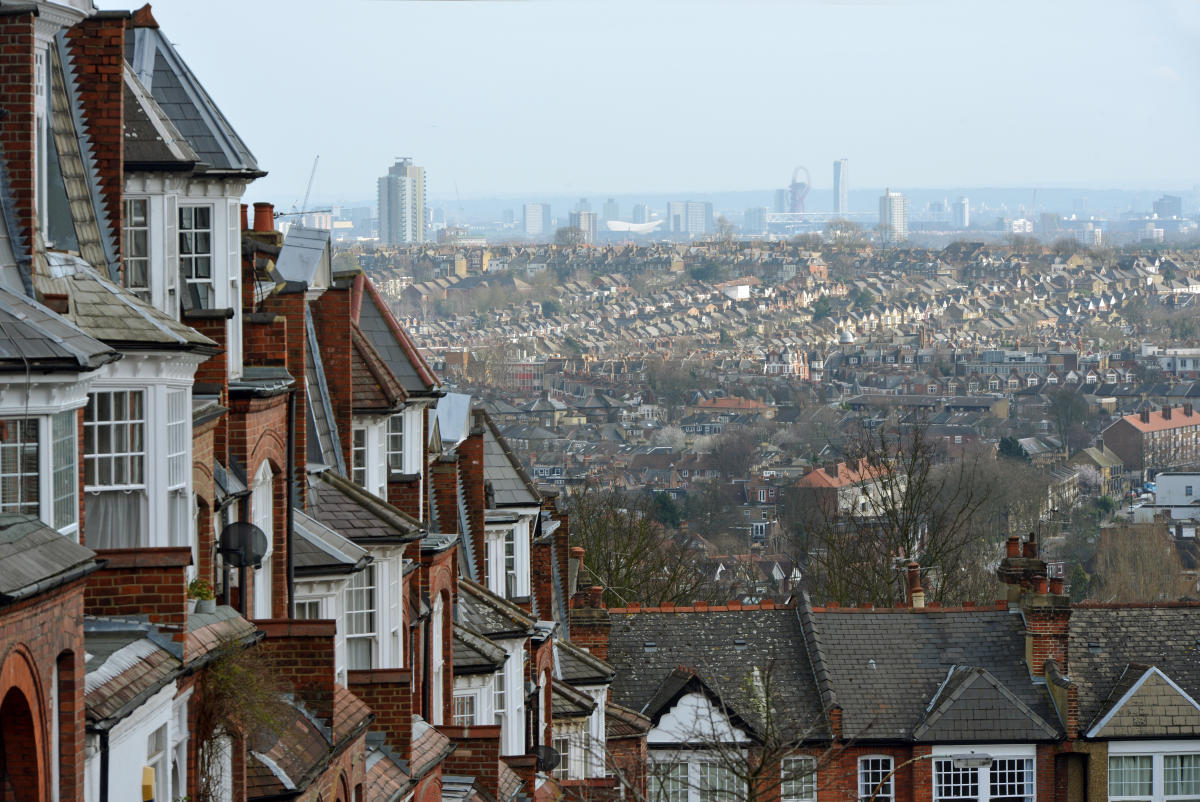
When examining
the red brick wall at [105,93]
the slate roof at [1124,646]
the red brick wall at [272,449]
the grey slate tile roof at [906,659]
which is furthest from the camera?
the slate roof at [1124,646]

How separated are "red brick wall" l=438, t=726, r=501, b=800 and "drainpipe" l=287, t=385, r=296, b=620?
5865mm

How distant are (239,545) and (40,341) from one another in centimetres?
582

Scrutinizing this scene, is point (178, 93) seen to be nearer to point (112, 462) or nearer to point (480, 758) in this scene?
point (112, 462)

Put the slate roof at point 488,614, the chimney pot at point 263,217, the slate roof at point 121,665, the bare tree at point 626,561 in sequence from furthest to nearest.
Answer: the bare tree at point 626,561 → the slate roof at point 488,614 → the chimney pot at point 263,217 → the slate roof at point 121,665

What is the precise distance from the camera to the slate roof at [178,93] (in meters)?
19.5

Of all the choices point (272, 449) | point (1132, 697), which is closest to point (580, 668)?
point (1132, 697)

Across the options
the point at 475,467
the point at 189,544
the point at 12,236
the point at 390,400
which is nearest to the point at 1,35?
the point at 12,236

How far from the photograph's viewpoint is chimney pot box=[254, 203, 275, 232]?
2328cm

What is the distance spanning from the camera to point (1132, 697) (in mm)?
43125

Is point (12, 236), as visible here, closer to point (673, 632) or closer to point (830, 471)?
point (673, 632)

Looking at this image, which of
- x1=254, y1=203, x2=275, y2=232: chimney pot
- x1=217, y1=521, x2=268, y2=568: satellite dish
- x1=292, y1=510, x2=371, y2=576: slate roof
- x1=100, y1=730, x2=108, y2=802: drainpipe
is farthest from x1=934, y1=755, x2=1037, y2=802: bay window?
x1=100, y1=730, x2=108, y2=802: drainpipe

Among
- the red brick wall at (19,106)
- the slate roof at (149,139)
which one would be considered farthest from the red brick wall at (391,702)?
the red brick wall at (19,106)

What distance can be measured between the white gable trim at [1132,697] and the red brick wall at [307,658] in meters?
27.7

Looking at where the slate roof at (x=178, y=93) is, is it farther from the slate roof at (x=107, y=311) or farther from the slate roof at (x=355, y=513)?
the slate roof at (x=107, y=311)
